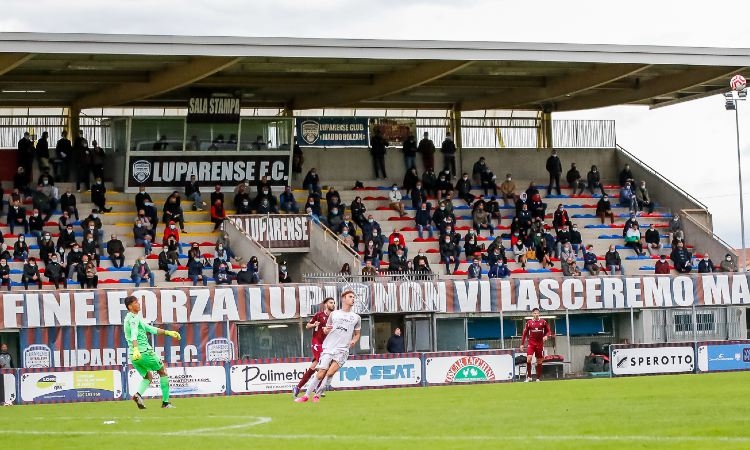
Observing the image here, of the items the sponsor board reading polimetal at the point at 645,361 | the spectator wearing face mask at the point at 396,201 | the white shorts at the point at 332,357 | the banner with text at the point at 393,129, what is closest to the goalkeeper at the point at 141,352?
the white shorts at the point at 332,357

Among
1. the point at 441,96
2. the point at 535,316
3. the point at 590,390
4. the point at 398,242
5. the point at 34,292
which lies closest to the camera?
the point at 590,390

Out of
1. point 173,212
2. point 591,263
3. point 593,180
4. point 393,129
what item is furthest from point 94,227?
point 593,180

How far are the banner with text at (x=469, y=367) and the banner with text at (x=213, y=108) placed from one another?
1663cm

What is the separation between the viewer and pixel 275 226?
149 feet

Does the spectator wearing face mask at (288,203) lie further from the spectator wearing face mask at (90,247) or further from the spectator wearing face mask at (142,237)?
the spectator wearing face mask at (90,247)

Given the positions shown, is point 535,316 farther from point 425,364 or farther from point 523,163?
point 523,163

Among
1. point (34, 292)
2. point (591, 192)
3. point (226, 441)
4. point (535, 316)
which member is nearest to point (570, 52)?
point (591, 192)

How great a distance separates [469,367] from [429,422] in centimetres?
1816

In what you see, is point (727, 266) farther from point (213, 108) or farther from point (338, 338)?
point (338, 338)

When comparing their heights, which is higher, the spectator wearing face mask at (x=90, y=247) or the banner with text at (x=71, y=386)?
the spectator wearing face mask at (x=90, y=247)

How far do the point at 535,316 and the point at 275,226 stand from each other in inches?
548

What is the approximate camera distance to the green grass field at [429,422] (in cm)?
1447

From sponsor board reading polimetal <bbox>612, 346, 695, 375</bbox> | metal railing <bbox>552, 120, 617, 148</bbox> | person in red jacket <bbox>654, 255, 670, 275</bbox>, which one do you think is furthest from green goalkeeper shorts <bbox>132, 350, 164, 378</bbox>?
metal railing <bbox>552, 120, 617, 148</bbox>

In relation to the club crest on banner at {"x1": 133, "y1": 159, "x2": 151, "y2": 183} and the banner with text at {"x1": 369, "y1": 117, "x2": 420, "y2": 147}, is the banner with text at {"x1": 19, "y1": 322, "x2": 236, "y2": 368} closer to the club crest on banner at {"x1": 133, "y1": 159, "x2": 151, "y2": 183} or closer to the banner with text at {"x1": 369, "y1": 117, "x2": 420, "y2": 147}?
the club crest on banner at {"x1": 133, "y1": 159, "x2": 151, "y2": 183}
